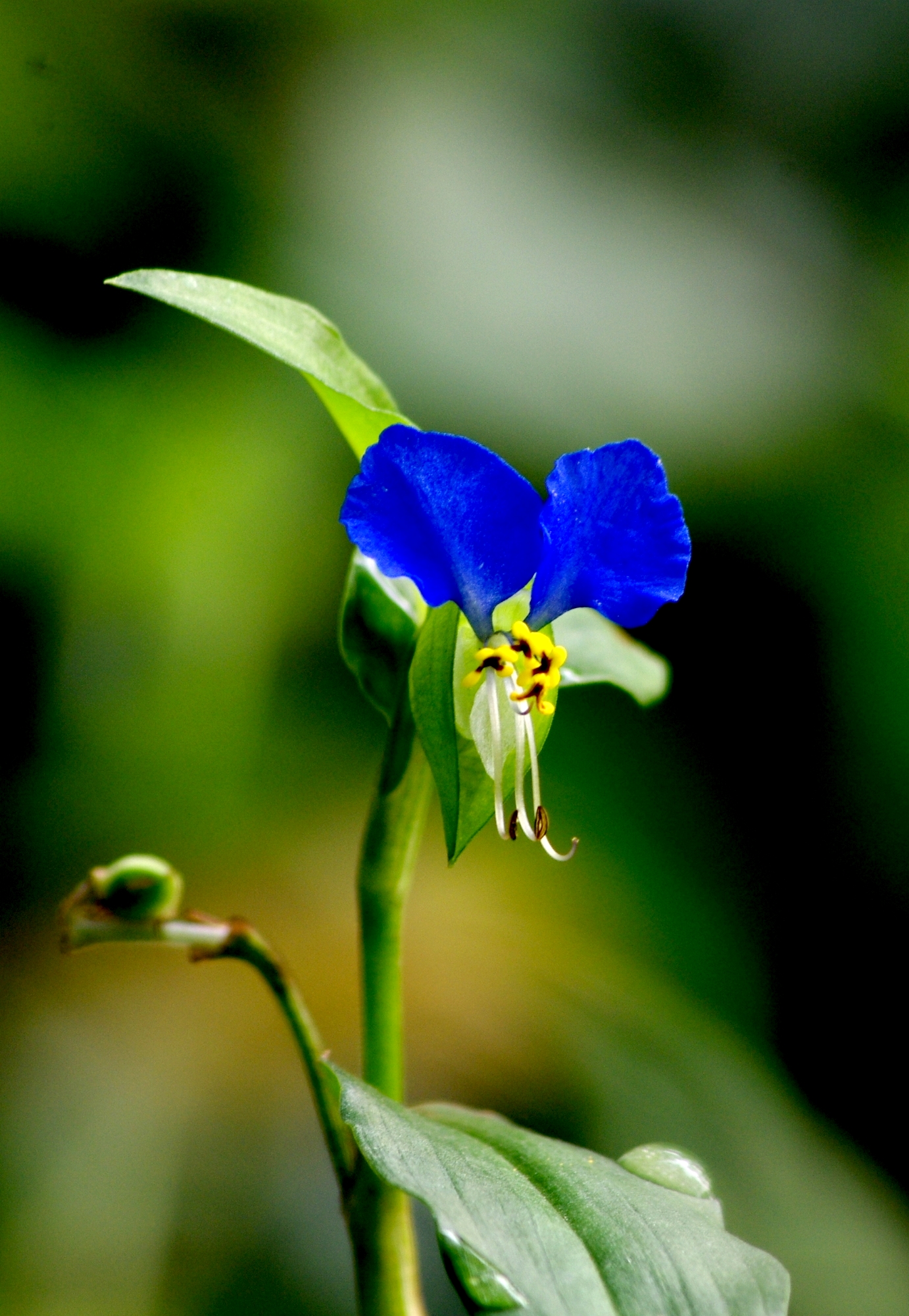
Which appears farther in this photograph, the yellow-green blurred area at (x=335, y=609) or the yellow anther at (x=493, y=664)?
the yellow-green blurred area at (x=335, y=609)

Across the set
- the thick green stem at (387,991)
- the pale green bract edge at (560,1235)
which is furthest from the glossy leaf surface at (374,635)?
the pale green bract edge at (560,1235)

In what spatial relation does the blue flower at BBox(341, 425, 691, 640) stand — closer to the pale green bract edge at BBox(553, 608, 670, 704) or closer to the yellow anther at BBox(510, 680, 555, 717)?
the yellow anther at BBox(510, 680, 555, 717)

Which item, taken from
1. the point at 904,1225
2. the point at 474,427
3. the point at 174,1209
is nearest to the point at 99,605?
the point at 474,427

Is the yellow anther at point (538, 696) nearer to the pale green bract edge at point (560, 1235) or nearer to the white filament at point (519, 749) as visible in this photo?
the white filament at point (519, 749)

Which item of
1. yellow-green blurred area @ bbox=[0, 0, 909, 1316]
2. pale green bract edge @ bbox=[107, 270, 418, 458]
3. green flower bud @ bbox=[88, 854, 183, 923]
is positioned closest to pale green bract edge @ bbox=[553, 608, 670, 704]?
pale green bract edge @ bbox=[107, 270, 418, 458]

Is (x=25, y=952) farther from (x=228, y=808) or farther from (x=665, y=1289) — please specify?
(x=665, y=1289)

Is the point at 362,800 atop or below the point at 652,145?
below
